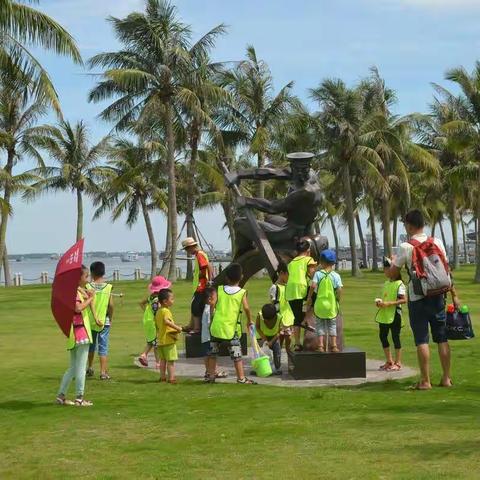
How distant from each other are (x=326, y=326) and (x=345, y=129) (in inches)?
1354

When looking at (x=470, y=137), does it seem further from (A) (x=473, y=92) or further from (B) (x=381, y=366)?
(B) (x=381, y=366)

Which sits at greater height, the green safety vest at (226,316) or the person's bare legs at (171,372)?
the green safety vest at (226,316)

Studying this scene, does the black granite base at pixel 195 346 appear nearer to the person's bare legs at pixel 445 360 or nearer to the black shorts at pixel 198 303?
the black shorts at pixel 198 303

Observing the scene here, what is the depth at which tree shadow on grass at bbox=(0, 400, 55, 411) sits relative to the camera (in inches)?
346

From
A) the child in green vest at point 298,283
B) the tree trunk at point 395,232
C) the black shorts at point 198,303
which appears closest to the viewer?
the child in green vest at point 298,283

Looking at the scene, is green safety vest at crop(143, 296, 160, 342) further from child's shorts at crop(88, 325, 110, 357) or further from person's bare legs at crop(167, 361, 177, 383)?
person's bare legs at crop(167, 361, 177, 383)

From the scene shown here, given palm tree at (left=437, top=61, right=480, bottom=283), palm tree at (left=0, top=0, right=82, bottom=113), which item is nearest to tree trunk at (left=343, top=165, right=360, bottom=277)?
palm tree at (left=437, top=61, right=480, bottom=283)

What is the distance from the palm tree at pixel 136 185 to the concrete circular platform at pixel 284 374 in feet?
95.2

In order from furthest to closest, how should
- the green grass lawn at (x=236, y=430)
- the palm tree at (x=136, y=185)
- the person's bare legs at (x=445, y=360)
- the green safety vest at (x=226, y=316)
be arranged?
1. the palm tree at (x=136, y=185)
2. the green safety vest at (x=226, y=316)
3. the person's bare legs at (x=445, y=360)
4. the green grass lawn at (x=236, y=430)

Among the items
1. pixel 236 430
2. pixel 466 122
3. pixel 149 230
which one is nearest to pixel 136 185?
pixel 149 230

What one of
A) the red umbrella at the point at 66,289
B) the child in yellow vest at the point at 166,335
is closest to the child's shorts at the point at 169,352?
the child in yellow vest at the point at 166,335

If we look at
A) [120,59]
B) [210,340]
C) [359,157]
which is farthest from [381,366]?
[359,157]

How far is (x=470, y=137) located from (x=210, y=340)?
28401 mm

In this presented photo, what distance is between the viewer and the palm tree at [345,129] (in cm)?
4372
